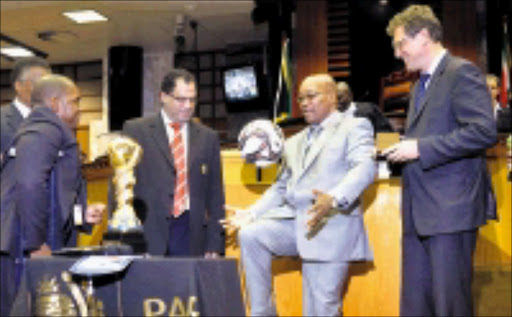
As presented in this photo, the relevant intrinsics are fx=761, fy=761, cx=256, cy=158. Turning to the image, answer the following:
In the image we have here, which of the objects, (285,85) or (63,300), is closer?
(63,300)

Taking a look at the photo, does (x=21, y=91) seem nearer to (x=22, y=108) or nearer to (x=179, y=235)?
(x=22, y=108)

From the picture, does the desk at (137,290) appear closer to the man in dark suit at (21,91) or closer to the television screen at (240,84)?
the man in dark suit at (21,91)

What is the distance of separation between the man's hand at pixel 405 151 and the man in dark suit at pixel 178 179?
1.17 m

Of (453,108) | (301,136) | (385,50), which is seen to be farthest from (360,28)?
(453,108)

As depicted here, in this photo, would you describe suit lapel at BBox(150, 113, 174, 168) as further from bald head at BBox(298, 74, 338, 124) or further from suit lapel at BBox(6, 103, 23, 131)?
suit lapel at BBox(6, 103, 23, 131)

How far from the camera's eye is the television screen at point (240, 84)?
40.6ft

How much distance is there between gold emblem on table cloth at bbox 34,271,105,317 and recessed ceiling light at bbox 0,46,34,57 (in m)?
11.4

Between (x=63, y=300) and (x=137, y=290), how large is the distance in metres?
0.20

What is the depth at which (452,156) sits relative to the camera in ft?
10.2

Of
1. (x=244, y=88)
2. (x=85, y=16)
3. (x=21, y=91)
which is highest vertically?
(x=85, y=16)

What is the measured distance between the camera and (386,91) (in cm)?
1069

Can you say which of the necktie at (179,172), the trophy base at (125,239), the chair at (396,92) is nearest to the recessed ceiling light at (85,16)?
the chair at (396,92)

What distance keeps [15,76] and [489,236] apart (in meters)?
3.28

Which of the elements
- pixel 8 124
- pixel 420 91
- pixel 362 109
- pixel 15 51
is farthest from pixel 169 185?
pixel 15 51
